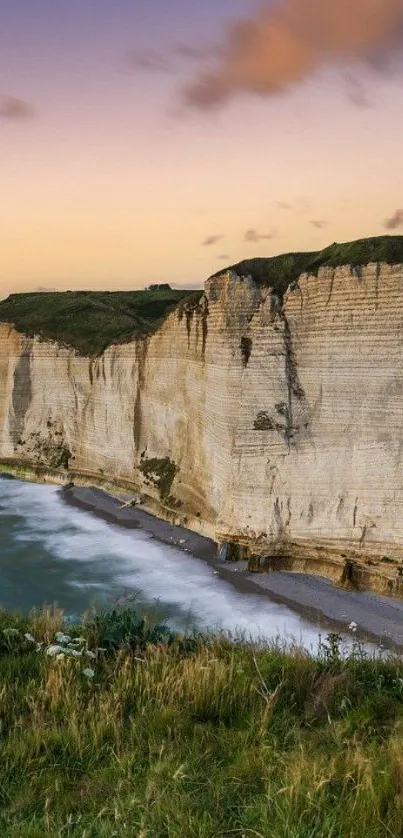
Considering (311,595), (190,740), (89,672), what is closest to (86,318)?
(311,595)

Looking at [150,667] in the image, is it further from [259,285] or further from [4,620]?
[259,285]

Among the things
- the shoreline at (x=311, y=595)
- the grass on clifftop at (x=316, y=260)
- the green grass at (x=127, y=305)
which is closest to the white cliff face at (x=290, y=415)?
the grass on clifftop at (x=316, y=260)

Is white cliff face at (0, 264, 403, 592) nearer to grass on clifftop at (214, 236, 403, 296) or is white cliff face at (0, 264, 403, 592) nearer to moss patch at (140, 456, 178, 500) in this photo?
moss patch at (140, 456, 178, 500)

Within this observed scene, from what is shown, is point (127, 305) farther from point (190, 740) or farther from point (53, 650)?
point (190, 740)

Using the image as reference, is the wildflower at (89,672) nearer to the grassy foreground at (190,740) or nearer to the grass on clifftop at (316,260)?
the grassy foreground at (190,740)

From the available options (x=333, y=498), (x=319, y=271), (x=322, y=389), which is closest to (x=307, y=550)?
(x=333, y=498)
